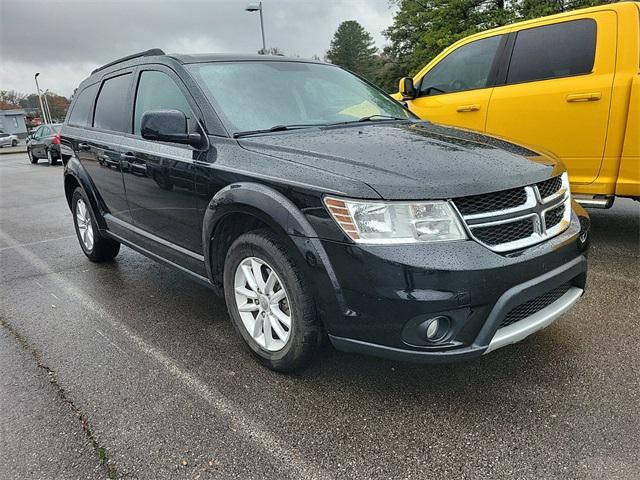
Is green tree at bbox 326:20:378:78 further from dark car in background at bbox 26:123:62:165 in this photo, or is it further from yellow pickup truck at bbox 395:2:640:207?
yellow pickup truck at bbox 395:2:640:207

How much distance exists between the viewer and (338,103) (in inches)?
133

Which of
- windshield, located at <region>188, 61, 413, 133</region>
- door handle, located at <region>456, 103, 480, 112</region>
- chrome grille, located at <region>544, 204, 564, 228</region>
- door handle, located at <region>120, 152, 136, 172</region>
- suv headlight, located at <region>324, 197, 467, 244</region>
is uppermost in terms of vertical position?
windshield, located at <region>188, 61, 413, 133</region>

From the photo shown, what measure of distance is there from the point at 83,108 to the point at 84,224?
115 cm

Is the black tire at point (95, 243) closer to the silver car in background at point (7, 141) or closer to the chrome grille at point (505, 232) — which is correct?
the chrome grille at point (505, 232)

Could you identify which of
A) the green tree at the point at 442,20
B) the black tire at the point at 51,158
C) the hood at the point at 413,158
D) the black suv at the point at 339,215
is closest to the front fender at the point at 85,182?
the black suv at the point at 339,215

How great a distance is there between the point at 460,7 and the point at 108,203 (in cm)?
2488

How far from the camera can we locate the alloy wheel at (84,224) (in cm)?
483

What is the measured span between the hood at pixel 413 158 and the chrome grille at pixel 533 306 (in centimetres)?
55

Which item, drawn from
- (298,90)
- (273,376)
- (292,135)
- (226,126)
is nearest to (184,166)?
(226,126)

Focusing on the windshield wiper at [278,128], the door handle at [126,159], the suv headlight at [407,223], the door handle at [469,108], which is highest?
the windshield wiper at [278,128]

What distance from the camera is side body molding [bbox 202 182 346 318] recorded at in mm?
2182

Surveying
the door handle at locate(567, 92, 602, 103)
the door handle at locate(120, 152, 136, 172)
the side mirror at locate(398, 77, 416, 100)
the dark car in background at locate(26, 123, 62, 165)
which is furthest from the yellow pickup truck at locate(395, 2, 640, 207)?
the dark car in background at locate(26, 123, 62, 165)

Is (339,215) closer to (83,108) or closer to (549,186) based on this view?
(549,186)

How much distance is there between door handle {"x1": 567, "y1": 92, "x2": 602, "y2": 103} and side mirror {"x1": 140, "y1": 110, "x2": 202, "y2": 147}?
325 cm
